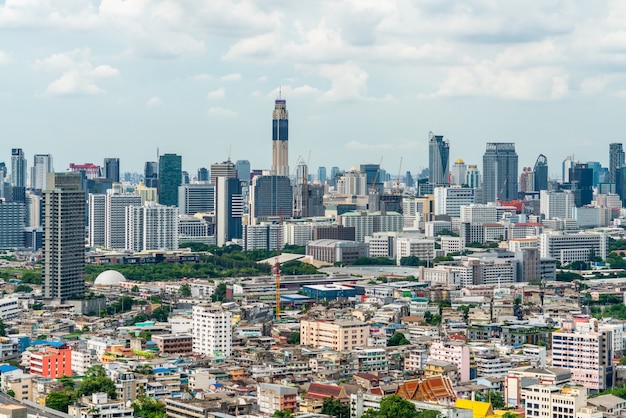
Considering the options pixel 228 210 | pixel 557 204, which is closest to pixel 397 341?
pixel 228 210

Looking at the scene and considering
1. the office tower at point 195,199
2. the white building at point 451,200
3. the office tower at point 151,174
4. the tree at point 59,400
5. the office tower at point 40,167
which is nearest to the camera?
the tree at point 59,400

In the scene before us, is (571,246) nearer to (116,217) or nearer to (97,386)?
(116,217)

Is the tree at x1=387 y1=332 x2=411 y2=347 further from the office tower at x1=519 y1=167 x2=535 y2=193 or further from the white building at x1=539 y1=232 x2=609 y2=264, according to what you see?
the office tower at x1=519 y1=167 x2=535 y2=193

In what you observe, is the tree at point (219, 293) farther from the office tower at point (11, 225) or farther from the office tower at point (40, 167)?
the office tower at point (40, 167)

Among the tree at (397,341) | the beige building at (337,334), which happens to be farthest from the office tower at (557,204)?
the beige building at (337,334)

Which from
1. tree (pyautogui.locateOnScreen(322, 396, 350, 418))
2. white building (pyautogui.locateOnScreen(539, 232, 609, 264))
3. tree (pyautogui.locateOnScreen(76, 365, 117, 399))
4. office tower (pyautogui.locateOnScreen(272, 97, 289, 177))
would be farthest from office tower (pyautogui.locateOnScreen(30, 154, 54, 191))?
tree (pyautogui.locateOnScreen(322, 396, 350, 418))

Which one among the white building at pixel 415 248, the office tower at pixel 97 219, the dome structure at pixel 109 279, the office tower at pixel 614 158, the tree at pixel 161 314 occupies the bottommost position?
the tree at pixel 161 314
